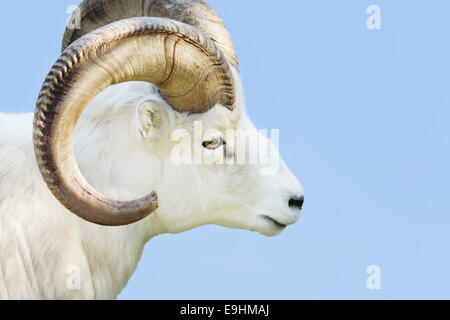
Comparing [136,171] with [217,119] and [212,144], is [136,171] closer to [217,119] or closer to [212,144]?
[212,144]

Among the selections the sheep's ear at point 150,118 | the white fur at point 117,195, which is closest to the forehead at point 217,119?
the white fur at point 117,195

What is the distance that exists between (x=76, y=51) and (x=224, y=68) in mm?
1578

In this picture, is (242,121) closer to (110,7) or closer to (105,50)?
(105,50)

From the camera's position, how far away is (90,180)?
752cm

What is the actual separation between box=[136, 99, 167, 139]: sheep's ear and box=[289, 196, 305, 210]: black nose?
4.77 ft

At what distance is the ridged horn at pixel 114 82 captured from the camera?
257 inches

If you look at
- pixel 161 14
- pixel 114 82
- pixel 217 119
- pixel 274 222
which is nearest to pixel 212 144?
pixel 217 119

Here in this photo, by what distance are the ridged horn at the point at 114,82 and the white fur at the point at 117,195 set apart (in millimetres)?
260

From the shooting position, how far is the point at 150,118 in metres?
7.55

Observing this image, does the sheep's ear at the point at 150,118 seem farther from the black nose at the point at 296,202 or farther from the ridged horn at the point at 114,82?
the black nose at the point at 296,202

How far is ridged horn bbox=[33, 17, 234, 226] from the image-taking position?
6.53 meters

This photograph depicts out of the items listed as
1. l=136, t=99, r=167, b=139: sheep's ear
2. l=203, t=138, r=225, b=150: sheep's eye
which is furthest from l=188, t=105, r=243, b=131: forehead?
l=136, t=99, r=167, b=139: sheep's ear

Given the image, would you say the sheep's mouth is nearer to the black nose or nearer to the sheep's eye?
the black nose

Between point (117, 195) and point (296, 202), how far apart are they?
173cm
